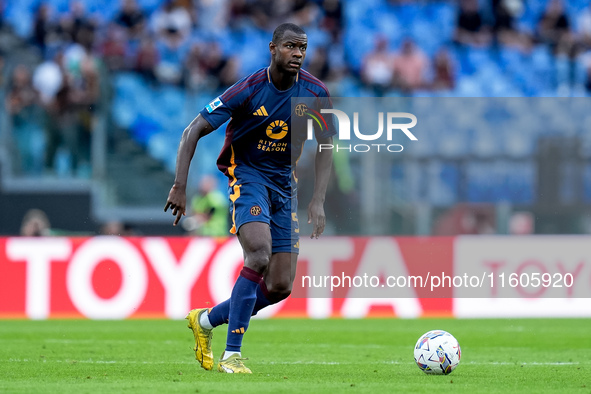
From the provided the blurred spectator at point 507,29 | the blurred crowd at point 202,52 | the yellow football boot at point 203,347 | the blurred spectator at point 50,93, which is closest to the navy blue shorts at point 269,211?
the yellow football boot at point 203,347

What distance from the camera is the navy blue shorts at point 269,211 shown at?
638cm

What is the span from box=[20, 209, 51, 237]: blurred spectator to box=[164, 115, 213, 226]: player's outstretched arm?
746 cm

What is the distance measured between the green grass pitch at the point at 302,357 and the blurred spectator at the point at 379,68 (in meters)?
5.49

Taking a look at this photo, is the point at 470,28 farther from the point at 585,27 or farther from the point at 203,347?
the point at 203,347

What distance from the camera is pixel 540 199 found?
12.1 metres

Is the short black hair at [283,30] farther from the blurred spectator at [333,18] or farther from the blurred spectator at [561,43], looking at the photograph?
the blurred spectator at [333,18]

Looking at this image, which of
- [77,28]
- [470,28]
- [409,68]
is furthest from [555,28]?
[77,28]

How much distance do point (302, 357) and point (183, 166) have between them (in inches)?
90.5

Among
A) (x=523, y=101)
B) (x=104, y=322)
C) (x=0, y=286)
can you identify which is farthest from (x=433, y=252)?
(x=0, y=286)

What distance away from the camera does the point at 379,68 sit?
16.6 m

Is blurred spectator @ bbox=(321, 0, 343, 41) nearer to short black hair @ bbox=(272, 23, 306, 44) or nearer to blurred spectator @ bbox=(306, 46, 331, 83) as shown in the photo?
blurred spectator @ bbox=(306, 46, 331, 83)

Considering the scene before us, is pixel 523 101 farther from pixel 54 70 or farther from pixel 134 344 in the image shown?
pixel 54 70

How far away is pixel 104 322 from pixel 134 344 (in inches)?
109

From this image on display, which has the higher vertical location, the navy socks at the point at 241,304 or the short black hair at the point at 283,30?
the short black hair at the point at 283,30
